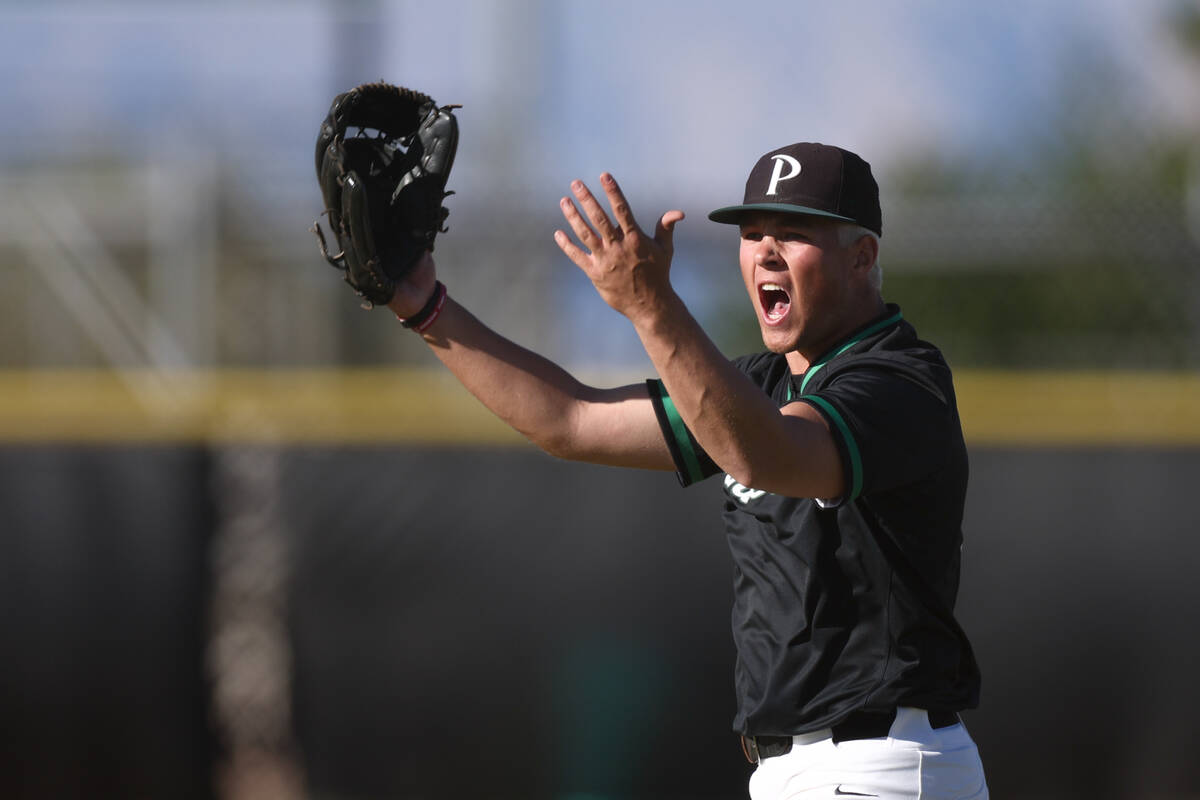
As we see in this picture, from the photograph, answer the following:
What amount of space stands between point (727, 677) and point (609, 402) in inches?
104

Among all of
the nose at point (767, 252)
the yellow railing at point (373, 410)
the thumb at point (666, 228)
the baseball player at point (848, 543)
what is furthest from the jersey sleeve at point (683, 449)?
the yellow railing at point (373, 410)

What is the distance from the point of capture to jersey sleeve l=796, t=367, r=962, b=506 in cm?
207

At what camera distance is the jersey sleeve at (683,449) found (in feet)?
8.83

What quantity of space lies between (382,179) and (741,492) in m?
1.02

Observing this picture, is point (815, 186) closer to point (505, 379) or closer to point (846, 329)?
point (846, 329)

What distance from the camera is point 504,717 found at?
524cm

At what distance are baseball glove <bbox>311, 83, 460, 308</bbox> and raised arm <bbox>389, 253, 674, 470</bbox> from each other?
0.25 ft

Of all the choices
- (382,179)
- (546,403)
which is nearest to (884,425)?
(546,403)

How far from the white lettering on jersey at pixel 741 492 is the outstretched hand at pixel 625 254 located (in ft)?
2.01

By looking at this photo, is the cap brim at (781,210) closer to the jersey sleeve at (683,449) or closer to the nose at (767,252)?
the nose at (767,252)

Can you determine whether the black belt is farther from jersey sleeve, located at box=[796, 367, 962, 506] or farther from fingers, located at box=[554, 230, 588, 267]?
fingers, located at box=[554, 230, 588, 267]

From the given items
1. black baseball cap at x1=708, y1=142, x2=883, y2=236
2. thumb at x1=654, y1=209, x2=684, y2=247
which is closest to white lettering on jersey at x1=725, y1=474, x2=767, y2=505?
black baseball cap at x1=708, y1=142, x2=883, y2=236

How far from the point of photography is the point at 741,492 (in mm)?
2549

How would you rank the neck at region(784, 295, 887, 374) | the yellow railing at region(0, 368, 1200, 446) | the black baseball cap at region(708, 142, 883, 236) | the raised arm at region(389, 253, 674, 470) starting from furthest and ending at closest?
the yellow railing at region(0, 368, 1200, 446)
the raised arm at region(389, 253, 674, 470)
the neck at region(784, 295, 887, 374)
the black baseball cap at region(708, 142, 883, 236)
